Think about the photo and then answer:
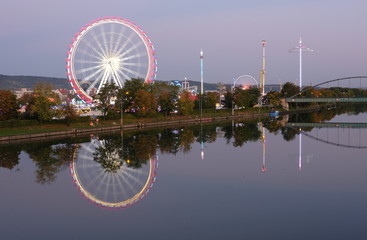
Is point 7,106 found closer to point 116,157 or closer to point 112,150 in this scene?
point 112,150

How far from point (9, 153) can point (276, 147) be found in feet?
67.5

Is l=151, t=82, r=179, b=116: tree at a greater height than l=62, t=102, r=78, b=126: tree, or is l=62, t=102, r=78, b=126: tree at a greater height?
l=151, t=82, r=179, b=116: tree

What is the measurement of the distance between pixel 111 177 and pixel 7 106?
27.2m

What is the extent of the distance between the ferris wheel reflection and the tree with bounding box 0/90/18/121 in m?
16.1

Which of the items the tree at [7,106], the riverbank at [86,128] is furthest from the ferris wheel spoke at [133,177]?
the tree at [7,106]

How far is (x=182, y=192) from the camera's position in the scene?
19.7 meters

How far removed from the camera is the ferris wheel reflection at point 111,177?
19141mm

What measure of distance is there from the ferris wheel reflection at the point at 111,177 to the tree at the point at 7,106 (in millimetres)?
16099

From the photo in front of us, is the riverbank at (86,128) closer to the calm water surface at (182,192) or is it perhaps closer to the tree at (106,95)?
the tree at (106,95)

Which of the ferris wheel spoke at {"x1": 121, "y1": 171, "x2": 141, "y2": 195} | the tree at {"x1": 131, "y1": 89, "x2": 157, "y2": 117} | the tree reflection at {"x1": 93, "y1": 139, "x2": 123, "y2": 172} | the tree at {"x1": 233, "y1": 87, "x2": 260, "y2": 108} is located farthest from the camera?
the tree at {"x1": 233, "y1": 87, "x2": 260, "y2": 108}

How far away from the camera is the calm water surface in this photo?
47.5ft

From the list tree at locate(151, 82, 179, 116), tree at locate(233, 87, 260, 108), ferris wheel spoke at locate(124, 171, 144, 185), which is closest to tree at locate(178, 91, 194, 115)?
tree at locate(151, 82, 179, 116)

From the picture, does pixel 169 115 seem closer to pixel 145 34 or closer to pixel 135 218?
pixel 145 34

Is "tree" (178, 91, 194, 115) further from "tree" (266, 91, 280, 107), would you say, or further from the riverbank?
"tree" (266, 91, 280, 107)
